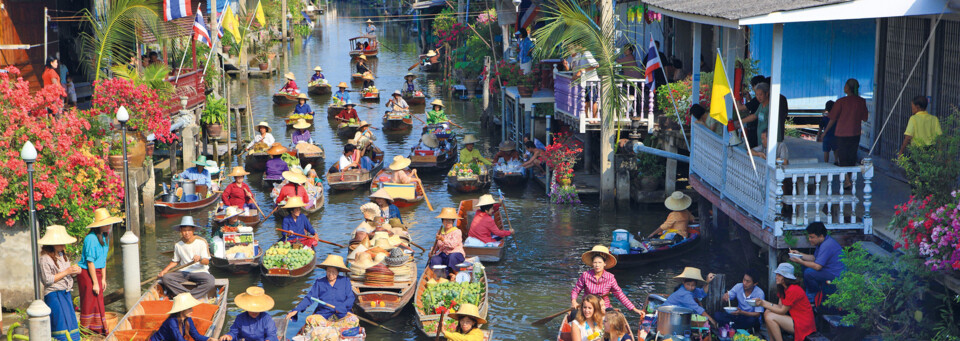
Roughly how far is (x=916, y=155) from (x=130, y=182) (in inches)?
567

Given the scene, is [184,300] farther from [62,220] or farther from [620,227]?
[620,227]

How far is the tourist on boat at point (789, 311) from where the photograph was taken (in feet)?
41.3

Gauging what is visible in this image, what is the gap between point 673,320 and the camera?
12852 millimetres

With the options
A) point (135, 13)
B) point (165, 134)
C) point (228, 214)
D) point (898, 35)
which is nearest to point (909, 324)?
point (898, 35)

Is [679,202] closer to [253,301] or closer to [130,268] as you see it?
[253,301]

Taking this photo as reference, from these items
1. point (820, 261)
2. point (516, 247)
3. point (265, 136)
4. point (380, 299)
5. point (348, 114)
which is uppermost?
point (348, 114)

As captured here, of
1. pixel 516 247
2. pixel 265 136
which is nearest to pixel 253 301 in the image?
pixel 516 247

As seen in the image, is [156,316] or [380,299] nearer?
[156,316]

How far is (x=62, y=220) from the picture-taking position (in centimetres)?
1541

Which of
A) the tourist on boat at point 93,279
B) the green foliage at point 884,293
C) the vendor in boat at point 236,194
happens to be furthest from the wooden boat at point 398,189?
the green foliage at point 884,293

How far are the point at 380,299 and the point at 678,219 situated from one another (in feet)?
20.6

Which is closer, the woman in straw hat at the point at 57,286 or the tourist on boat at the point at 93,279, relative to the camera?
the woman in straw hat at the point at 57,286

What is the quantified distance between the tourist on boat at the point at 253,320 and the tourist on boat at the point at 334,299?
1.00 m

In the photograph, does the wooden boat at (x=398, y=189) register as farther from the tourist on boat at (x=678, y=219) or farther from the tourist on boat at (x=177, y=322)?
the tourist on boat at (x=177, y=322)
